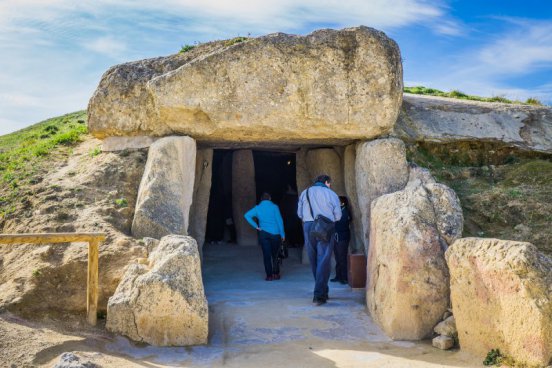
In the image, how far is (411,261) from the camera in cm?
702

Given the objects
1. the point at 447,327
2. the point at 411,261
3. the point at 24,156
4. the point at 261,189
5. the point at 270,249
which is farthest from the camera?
the point at 261,189

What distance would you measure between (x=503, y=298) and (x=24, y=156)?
886 centimetres

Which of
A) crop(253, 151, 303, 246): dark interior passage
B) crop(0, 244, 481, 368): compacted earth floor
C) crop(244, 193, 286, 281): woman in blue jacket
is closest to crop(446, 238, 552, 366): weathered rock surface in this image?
crop(0, 244, 481, 368): compacted earth floor

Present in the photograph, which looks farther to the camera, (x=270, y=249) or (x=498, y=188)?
(x=270, y=249)

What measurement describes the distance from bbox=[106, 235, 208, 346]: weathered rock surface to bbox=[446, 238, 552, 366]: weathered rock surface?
2.87 metres

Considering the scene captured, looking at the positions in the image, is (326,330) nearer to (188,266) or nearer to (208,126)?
(188,266)

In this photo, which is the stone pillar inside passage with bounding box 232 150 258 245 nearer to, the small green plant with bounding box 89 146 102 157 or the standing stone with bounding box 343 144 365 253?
the standing stone with bounding box 343 144 365 253

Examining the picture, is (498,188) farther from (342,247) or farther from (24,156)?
(24,156)

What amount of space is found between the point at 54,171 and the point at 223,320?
447 cm

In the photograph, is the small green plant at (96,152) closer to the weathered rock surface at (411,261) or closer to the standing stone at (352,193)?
the standing stone at (352,193)

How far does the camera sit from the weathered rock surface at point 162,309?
21.8 feet

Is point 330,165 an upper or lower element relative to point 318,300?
upper

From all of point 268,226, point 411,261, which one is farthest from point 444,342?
point 268,226

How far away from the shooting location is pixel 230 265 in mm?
11609
